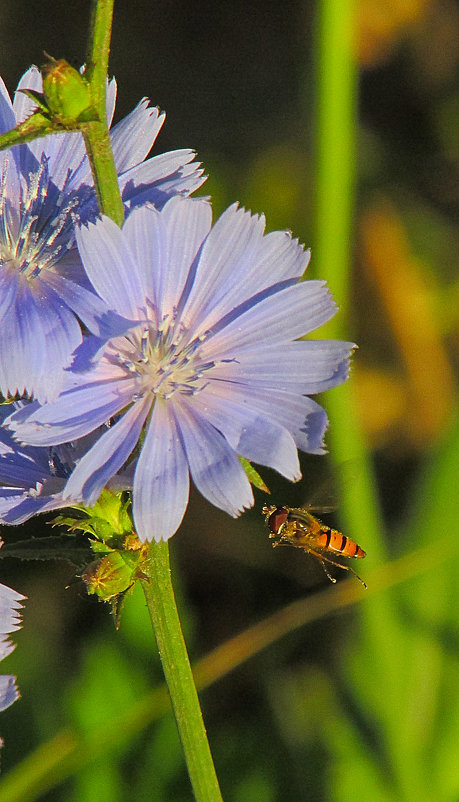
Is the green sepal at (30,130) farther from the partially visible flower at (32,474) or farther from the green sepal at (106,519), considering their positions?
the green sepal at (106,519)

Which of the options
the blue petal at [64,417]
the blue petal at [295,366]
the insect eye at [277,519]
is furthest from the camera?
the insect eye at [277,519]

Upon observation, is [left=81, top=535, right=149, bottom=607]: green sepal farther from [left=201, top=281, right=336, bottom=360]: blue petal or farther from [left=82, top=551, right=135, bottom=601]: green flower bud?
[left=201, top=281, right=336, bottom=360]: blue petal

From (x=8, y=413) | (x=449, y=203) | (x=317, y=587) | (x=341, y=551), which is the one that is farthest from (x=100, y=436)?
(x=449, y=203)

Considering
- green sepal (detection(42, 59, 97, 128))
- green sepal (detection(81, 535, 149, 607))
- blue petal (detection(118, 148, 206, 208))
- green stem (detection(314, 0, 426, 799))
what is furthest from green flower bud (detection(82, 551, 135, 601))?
green stem (detection(314, 0, 426, 799))

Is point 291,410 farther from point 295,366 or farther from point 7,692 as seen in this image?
point 7,692

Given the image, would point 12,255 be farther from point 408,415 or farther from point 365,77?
point 365,77

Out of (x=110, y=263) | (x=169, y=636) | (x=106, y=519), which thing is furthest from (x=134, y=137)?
(x=169, y=636)

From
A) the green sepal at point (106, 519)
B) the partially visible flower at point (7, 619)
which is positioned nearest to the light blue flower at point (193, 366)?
the green sepal at point (106, 519)
